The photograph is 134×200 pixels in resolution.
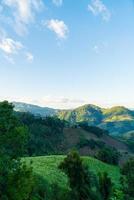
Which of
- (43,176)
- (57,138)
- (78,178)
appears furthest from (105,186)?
(57,138)

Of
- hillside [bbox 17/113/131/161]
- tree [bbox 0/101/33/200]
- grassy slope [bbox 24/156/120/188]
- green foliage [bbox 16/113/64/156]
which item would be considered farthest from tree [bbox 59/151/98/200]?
hillside [bbox 17/113/131/161]

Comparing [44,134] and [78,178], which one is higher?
[44,134]

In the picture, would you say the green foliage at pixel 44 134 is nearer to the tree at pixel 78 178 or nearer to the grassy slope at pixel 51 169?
the grassy slope at pixel 51 169

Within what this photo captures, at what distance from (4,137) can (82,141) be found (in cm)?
14960

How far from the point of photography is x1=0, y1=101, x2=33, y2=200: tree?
93.3 ft

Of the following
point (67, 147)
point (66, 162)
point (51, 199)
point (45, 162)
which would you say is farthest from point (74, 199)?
point (67, 147)

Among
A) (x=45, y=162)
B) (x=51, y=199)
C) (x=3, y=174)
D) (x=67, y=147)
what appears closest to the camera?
(x=3, y=174)

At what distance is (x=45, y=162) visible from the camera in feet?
258

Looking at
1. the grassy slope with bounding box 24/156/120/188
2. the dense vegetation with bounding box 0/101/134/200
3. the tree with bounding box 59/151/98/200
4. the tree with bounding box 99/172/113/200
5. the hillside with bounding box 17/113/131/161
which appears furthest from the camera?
the hillside with bounding box 17/113/131/161

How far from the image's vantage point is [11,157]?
1157 inches

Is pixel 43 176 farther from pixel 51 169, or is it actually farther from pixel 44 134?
pixel 44 134

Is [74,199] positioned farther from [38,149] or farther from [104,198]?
[38,149]

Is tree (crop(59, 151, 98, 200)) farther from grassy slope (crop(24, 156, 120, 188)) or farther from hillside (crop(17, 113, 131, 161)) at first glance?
hillside (crop(17, 113, 131, 161))

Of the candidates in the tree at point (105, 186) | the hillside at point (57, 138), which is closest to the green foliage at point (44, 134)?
the hillside at point (57, 138)
